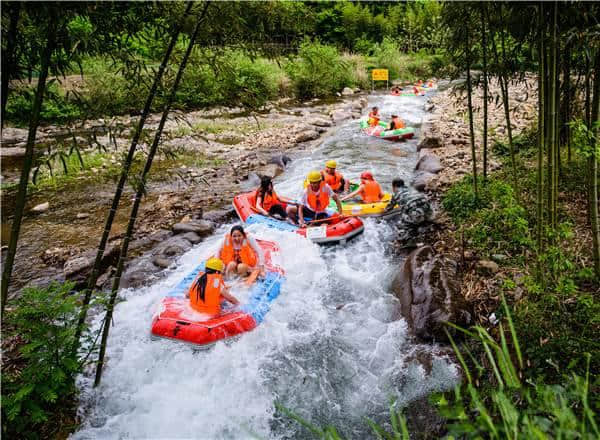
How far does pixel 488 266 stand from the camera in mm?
4277

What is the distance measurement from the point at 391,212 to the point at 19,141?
37.3 ft

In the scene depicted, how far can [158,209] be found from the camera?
773 centimetres

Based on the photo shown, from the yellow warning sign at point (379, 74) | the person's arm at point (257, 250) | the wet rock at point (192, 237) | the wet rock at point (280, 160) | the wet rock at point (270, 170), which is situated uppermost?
the yellow warning sign at point (379, 74)

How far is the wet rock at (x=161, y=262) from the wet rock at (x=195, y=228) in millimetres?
935

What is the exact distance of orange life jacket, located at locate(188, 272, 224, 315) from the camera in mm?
4262

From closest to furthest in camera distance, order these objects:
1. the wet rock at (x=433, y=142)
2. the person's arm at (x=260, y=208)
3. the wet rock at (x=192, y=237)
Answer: the wet rock at (x=192, y=237), the person's arm at (x=260, y=208), the wet rock at (x=433, y=142)

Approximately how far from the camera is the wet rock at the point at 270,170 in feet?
32.8

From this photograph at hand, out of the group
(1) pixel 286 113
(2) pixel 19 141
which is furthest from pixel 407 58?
(2) pixel 19 141

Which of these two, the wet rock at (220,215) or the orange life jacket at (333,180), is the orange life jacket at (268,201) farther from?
the orange life jacket at (333,180)

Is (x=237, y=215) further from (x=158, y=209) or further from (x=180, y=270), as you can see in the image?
(x=180, y=270)

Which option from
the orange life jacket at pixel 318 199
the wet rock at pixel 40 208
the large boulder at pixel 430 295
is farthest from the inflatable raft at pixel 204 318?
the wet rock at pixel 40 208

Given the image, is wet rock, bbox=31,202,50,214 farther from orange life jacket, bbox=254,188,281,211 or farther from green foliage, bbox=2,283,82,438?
green foliage, bbox=2,283,82,438

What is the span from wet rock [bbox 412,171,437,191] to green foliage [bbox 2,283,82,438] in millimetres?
6170

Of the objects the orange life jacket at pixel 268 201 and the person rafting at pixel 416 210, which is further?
the orange life jacket at pixel 268 201
